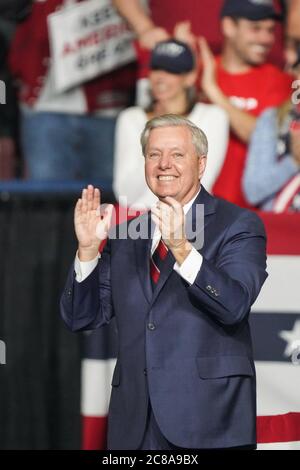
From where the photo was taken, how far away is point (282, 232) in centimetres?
448

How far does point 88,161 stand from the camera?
557cm

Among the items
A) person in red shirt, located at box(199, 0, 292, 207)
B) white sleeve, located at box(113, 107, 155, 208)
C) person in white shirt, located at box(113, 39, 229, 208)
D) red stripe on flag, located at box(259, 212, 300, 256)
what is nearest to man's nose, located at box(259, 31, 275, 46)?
person in red shirt, located at box(199, 0, 292, 207)

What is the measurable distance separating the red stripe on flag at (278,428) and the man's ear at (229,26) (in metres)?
1.74

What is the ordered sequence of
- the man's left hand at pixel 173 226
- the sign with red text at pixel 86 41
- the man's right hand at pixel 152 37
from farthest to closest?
1. the sign with red text at pixel 86 41
2. the man's right hand at pixel 152 37
3. the man's left hand at pixel 173 226

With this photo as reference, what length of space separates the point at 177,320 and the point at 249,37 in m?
2.27

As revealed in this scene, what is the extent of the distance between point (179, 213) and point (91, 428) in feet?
6.57

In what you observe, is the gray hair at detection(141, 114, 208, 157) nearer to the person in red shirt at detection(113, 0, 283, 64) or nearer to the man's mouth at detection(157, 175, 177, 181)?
the man's mouth at detection(157, 175, 177, 181)

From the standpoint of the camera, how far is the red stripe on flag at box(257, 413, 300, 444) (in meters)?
4.20

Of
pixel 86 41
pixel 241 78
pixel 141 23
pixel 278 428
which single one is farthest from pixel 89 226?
pixel 86 41

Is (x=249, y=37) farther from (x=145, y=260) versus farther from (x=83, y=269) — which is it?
(x=83, y=269)

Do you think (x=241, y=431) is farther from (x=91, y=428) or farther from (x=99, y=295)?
(x=91, y=428)

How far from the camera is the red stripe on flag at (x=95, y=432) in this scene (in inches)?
186

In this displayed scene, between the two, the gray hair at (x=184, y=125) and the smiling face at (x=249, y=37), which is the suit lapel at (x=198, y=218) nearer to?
the gray hair at (x=184, y=125)

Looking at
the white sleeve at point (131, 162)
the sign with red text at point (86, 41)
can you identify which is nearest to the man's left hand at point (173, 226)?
the white sleeve at point (131, 162)
